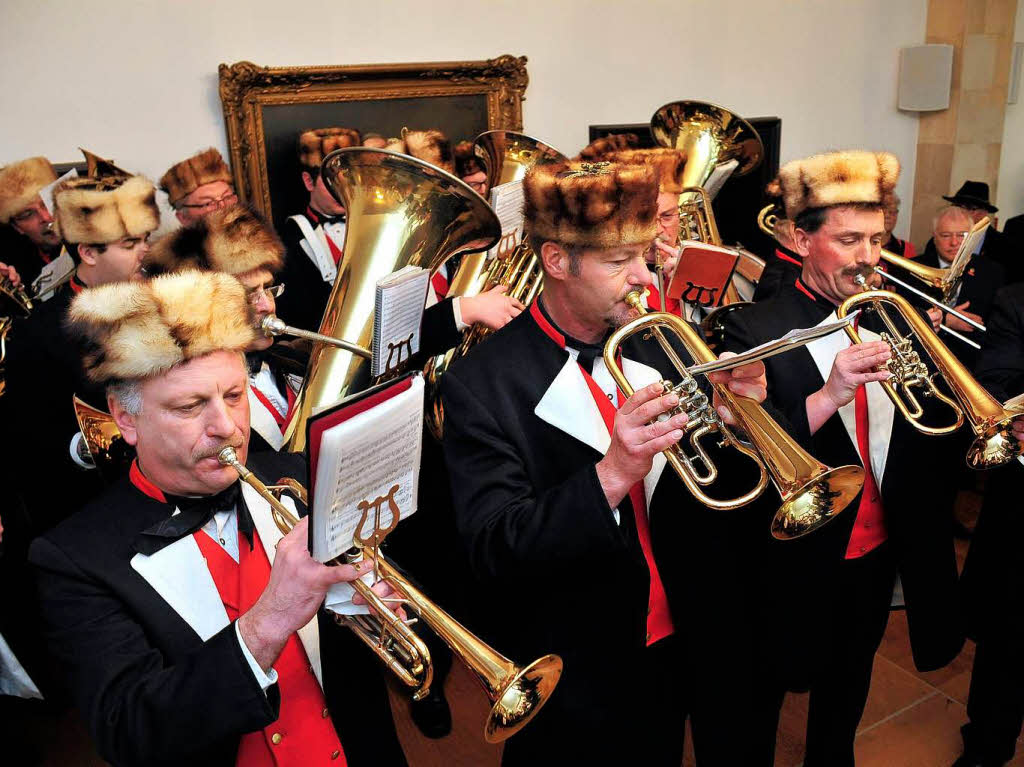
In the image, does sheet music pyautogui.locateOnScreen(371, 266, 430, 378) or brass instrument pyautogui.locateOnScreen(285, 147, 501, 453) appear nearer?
sheet music pyautogui.locateOnScreen(371, 266, 430, 378)

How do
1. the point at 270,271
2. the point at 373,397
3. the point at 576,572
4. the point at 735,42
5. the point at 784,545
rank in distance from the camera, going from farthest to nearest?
the point at 735,42, the point at 270,271, the point at 784,545, the point at 576,572, the point at 373,397

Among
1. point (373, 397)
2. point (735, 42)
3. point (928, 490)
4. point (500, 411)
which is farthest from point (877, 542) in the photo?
point (735, 42)

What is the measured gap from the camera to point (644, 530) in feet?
8.03

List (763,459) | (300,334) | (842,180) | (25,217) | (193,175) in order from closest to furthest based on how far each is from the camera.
→ (763,459) < (300,334) < (842,180) < (25,217) < (193,175)

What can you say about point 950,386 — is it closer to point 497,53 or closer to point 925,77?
point 497,53

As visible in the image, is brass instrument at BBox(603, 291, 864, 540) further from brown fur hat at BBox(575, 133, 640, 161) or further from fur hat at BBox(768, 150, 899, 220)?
brown fur hat at BBox(575, 133, 640, 161)

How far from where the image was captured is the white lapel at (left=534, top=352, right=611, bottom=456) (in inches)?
92.1

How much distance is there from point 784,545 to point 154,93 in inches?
177

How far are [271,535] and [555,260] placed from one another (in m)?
1.01

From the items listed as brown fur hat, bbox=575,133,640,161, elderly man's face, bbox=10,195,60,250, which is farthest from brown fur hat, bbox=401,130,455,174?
elderly man's face, bbox=10,195,60,250

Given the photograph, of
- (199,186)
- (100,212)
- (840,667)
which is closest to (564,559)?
(840,667)

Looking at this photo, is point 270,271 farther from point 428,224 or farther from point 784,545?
point 784,545

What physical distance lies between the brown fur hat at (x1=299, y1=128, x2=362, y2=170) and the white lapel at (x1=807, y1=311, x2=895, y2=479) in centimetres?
324

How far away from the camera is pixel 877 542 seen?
115 inches
